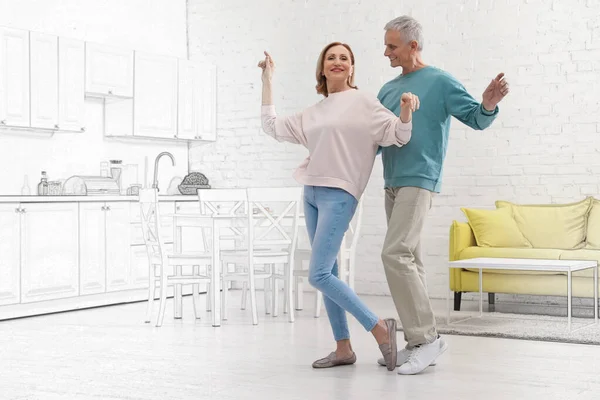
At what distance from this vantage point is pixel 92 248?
6852mm

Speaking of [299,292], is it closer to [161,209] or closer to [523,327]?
[161,209]

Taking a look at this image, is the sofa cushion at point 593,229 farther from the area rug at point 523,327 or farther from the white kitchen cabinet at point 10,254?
the white kitchen cabinet at point 10,254

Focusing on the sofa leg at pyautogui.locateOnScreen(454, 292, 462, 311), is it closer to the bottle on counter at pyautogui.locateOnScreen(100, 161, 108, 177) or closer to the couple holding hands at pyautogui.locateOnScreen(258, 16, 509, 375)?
the couple holding hands at pyautogui.locateOnScreen(258, 16, 509, 375)

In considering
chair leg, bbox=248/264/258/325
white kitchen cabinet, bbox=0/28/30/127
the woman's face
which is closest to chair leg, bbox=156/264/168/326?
chair leg, bbox=248/264/258/325

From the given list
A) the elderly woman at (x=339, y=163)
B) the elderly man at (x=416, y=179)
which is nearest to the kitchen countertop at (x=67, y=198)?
the elderly woman at (x=339, y=163)

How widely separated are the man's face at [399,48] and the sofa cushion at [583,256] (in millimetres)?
2565

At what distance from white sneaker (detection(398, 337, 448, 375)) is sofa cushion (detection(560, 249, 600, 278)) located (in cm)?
236

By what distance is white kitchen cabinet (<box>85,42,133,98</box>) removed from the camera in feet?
23.8

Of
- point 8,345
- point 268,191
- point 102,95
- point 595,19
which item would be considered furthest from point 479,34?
point 8,345

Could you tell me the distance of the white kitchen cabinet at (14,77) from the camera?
21.5 ft

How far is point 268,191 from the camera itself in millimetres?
5777

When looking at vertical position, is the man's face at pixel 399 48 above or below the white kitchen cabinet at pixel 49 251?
above

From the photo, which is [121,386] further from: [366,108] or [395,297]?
→ [366,108]

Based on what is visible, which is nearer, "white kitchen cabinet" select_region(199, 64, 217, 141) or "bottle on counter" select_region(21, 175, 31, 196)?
"bottle on counter" select_region(21, 175, 31, 196)
